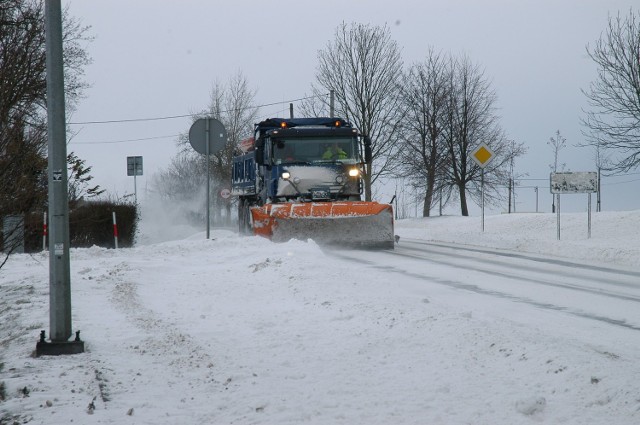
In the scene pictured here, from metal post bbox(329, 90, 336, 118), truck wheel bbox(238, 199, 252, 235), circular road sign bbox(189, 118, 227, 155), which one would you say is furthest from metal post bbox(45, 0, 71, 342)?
metal post bbox(329, 90, 336, 118)

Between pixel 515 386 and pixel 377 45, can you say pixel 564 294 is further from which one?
pixel 377 45

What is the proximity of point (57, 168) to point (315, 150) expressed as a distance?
1242 cm

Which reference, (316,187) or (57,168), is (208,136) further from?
(57,168)

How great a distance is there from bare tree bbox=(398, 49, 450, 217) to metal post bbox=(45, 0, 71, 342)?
3294cm

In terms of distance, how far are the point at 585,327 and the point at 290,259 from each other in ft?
16.8

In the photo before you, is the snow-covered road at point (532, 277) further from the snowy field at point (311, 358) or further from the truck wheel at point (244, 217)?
the truck wheel at point (244, 217)

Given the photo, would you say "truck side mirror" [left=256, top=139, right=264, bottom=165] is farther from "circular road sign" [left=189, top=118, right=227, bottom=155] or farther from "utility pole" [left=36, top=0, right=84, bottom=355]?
"utility pole" [left=36, top=0, right=84, bottom=355]

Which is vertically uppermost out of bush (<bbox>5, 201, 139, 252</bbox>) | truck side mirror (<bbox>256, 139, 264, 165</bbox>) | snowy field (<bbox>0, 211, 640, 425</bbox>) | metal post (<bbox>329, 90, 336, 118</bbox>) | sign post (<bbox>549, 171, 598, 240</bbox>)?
metal post (<bbox>329, 90, 336, 118</bbox>)

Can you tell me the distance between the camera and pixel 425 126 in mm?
39562

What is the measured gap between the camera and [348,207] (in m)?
17.1

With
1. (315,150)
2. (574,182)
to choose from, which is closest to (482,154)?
(574,182)

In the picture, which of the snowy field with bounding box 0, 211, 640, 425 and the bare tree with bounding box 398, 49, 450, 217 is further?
the bare tree with bounding box 398, 49, 450, 217

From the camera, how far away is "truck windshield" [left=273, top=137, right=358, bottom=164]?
18453 millimetres

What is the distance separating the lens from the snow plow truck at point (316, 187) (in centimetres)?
1706
